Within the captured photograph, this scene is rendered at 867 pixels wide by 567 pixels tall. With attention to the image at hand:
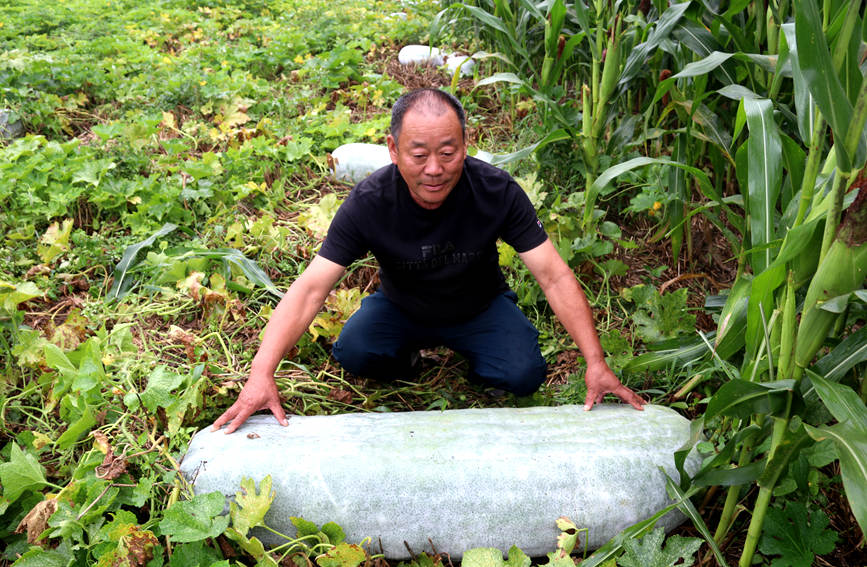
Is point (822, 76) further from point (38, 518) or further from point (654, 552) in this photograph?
point (38, 518)

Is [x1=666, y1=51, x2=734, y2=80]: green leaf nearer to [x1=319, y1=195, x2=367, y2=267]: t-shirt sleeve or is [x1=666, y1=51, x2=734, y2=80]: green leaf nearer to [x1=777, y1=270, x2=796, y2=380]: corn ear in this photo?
[x1=777, y1=270, x2=796, y2=380]: corn ear

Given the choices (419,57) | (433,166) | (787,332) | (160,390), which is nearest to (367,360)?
(160,390)

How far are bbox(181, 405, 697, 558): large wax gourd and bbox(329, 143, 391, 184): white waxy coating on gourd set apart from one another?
2095mm

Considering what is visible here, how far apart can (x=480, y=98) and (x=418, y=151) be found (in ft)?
10.2

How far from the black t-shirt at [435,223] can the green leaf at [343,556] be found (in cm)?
92

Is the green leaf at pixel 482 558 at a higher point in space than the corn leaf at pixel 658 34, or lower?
lower

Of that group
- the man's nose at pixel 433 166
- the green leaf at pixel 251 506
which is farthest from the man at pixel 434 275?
the green leaf at pixel 251 506

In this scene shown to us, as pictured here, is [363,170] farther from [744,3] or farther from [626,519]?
[626,519]

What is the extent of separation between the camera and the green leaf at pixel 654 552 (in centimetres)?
162

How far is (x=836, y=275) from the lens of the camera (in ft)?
4.26

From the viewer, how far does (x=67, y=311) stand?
2.82 m

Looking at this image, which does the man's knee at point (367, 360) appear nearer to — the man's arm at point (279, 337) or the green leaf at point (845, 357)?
the man's arm at point (279, 337)

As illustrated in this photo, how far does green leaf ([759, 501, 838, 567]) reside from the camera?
163 cm

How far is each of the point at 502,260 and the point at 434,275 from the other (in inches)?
29.4
